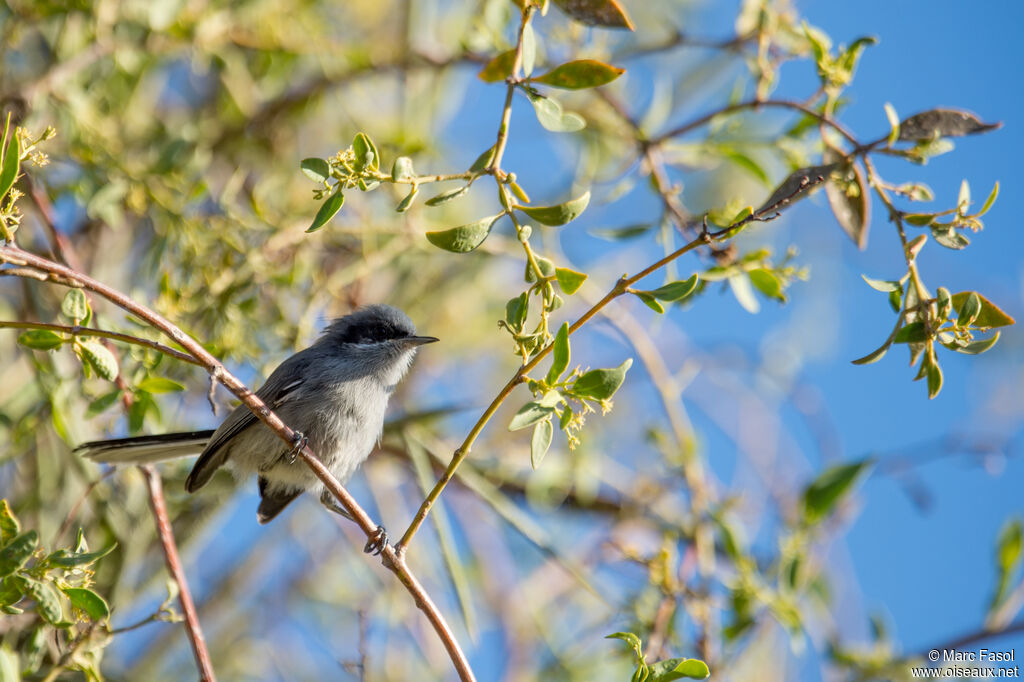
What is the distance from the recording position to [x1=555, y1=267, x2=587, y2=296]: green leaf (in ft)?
5.74

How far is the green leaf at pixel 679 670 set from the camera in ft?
5.74

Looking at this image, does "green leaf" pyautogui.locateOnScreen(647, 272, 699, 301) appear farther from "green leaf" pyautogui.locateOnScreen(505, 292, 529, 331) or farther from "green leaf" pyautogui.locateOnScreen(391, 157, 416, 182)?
"green leaf" pyautogui.locateOnScreen(391, 157, 416, 182)

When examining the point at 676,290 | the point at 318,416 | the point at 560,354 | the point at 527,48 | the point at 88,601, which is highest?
the point at 527,48

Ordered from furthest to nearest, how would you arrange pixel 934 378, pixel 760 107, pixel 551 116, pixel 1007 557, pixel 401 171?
pixel 1007 557 < pixel 760 107 < pixel 551 116 < pixel 934 378 < pixel 401 171

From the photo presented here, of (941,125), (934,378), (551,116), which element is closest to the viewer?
(934,378)

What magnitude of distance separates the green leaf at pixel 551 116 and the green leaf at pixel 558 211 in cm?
24

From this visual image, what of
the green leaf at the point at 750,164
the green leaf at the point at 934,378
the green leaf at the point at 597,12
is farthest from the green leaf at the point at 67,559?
the green leaf at the point at 750,164

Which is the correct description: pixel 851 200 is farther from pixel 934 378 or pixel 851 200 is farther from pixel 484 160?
pixel 484 160

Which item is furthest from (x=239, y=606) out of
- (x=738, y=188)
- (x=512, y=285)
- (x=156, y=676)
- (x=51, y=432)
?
(x=738, y=188)

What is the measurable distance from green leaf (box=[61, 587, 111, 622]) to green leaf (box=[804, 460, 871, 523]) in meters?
2.17

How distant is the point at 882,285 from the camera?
6.07 feet

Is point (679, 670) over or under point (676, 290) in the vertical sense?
under

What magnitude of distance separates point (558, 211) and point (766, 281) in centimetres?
72

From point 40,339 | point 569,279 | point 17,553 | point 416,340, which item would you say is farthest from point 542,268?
point 416,340
